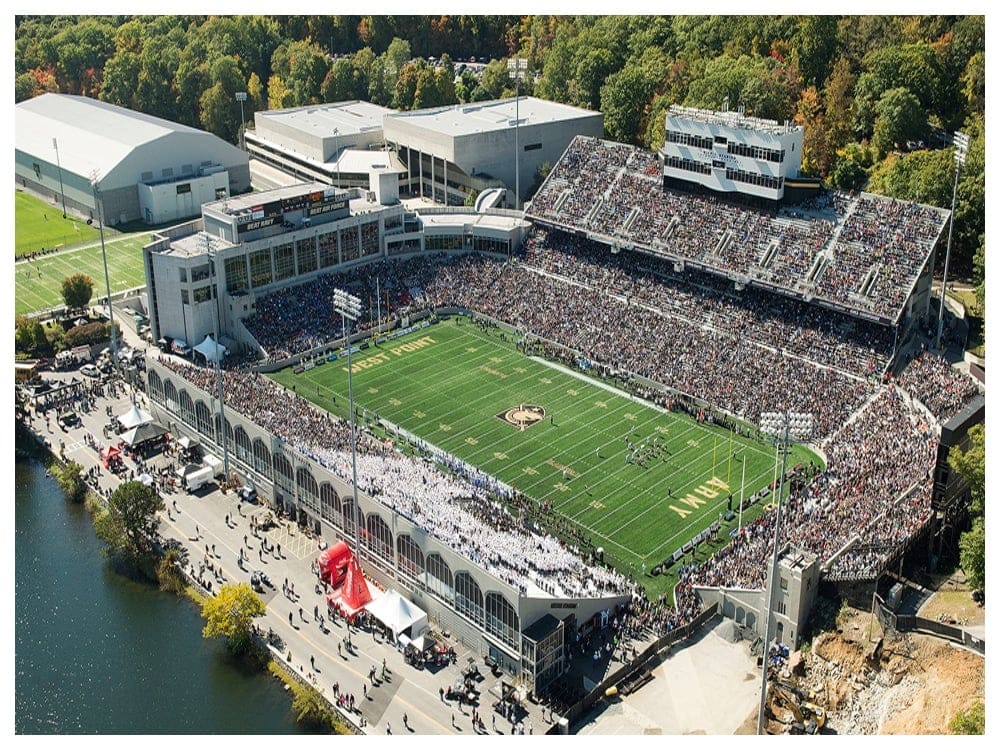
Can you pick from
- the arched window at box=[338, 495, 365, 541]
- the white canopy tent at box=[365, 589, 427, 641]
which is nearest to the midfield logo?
the arched window at box=[338, 495, 365, 541]

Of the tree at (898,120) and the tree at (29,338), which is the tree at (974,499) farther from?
the tree at (29,338)

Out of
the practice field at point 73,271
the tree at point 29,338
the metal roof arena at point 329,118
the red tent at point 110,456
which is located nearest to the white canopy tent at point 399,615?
the red tent at point 110,456

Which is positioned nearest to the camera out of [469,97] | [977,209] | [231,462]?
[231,462]

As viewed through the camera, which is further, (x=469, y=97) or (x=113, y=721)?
(x=469, y=97)

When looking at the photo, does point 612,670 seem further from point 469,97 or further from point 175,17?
point 175,17

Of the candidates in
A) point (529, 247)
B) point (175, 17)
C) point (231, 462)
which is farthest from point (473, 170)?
point (175, 17)

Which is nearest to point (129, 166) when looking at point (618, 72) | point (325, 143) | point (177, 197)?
point (177, 197)
